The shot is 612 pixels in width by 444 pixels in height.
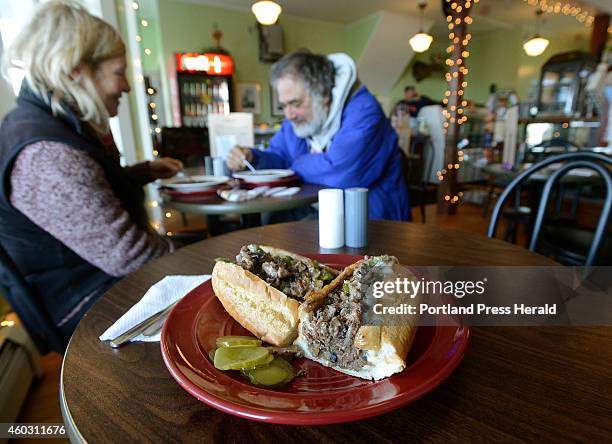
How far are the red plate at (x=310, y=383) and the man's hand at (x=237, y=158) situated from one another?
68.2 inches

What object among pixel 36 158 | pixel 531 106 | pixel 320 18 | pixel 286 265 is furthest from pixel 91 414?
pixel 320 18

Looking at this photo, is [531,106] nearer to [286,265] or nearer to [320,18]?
[320,18]

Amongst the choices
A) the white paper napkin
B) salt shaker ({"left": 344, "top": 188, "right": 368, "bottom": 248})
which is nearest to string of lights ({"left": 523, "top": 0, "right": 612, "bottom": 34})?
salt shaker ({"left": 344, "top": 188, "right": 368, "bottom": 248})

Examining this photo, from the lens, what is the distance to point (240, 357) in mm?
444

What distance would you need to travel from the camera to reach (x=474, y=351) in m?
0.51

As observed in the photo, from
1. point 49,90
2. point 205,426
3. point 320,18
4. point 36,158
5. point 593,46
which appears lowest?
point 205,426

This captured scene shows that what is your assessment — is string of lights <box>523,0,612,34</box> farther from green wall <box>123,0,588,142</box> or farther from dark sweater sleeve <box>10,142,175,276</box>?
dark sweater sleeve <box>10,142,175,276</box>

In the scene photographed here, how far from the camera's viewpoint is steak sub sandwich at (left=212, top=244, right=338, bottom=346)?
1.63 ft

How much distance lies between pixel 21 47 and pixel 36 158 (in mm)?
441

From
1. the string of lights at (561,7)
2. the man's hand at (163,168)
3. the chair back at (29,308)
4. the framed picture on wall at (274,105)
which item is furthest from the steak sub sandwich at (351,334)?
the string of lights at (561,7)

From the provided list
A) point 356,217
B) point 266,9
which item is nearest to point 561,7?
point 266,9

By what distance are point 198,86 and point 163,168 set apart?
509cm

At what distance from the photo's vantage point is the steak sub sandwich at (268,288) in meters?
0.50

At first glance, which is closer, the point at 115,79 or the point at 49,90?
the point at 49,90
